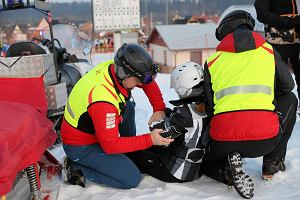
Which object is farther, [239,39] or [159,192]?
[159,192]

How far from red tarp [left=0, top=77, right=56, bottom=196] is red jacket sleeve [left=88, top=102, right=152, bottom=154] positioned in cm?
34

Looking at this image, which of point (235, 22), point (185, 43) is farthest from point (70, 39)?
point (185, 43)

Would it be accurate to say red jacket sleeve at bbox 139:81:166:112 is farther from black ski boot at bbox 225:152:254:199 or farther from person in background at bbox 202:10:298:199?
black ski boot at bbox 225:152:254:199

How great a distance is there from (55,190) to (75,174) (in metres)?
0.19

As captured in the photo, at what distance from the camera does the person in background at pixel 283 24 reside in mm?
4285

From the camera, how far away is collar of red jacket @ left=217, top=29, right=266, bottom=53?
2697 millimetres

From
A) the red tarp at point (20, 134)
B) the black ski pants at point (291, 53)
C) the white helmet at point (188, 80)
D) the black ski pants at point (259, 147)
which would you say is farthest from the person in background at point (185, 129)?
the black ski pants at point (291, 53)

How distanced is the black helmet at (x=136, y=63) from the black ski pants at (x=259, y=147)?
2.22 feet

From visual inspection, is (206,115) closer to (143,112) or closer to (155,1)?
(143,112)

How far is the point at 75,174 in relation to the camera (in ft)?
10.3

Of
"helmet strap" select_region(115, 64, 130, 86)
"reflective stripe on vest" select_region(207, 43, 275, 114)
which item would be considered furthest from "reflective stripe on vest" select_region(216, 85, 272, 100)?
"helmet strap" select_region(115, 64, 130, 86)

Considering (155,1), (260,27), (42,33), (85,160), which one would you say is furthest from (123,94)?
(155,1)

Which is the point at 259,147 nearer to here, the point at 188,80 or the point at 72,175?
the point at 188,80

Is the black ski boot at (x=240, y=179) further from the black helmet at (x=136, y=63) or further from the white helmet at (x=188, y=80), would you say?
the black helmet at (x=136, y=63)
